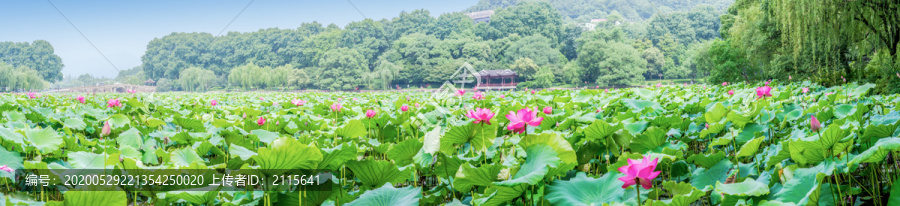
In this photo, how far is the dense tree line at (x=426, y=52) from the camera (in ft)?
104

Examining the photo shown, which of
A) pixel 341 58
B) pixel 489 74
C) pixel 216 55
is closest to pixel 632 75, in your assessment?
pixel 489 74

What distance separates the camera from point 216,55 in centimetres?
4256

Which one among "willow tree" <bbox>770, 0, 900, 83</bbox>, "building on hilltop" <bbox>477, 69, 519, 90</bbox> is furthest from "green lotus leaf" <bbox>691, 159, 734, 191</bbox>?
"building on hilltop" <bbox>477, 69, 519, 90</bbox>

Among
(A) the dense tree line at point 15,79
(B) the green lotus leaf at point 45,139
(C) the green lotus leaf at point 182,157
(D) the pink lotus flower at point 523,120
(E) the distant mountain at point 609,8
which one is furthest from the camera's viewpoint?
(E) the distant mountain at point 609,8

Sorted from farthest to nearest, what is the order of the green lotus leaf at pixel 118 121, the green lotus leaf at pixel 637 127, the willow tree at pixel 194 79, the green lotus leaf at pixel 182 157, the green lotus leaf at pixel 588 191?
the willow tree at pixel 194 79
the green lotus leaf at pixel 118 121
the green lotus leaf at pixel 637 127
the green lotus leaf at pixel 182 157
the green lotus leaf at pixel 588 191

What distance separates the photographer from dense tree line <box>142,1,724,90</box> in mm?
31562

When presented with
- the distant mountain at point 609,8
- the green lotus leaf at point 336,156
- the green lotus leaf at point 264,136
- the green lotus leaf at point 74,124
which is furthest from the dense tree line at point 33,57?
the distant mountain at point 609,8

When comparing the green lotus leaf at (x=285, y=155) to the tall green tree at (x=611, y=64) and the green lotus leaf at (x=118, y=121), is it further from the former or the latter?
the tall green tree at (x=611, y=64)

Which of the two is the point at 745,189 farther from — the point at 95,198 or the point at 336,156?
the point at 95,198

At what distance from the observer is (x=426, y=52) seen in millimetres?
31078

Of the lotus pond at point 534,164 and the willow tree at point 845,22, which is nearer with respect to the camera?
the lotus pond at point 534,164

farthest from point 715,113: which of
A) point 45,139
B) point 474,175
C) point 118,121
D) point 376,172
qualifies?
point 118,121

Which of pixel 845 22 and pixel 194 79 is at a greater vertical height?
pixel 845 22

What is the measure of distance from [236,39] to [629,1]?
5301cm
